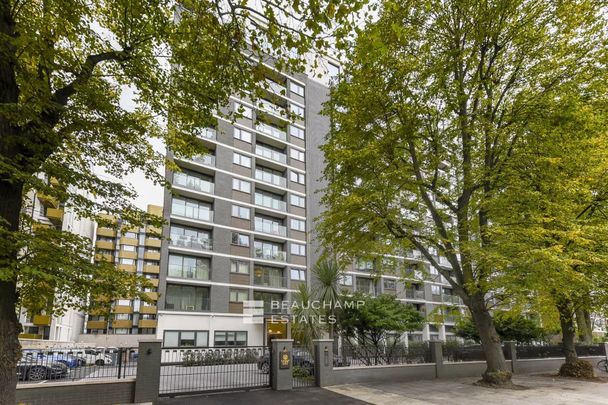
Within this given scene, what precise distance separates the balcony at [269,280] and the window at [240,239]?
2.63 meters

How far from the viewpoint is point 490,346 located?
550 inches

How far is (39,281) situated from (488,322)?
13926mm

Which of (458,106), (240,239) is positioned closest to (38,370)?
(458,106)

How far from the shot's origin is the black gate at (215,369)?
12.1 m

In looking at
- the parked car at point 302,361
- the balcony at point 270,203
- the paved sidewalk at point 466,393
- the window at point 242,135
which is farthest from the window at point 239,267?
the paved sidewalk at point 466,393

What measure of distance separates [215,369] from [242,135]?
75.1 feet

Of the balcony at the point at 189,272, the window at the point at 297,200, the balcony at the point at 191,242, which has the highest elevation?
the window at the point at 297,200

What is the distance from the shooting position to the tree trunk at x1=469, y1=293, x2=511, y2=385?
13758 millimetres

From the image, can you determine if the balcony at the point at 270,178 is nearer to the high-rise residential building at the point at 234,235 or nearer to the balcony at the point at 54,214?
the high-rise residential building at the point at 234,235

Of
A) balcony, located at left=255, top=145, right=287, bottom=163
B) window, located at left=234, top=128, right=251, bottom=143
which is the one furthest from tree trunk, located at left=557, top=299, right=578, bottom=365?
window, located at left=234, top=128, right=251, bottom=143

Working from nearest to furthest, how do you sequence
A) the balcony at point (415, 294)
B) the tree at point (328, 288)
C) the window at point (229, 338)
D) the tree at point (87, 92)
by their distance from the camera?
the tree at point (87, 92) → the tree at point (328, 288) → the window at point (229, 338) → the balcony at point (415, 294)

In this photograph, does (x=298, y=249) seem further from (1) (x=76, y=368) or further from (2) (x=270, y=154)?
(1) (x=76, y=368)

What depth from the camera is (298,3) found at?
199 inches

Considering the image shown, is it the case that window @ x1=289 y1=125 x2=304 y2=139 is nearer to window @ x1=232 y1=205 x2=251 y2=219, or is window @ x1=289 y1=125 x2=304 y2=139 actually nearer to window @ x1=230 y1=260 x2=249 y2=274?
window @ x1=232 y1=205 x2=251 y2=219
